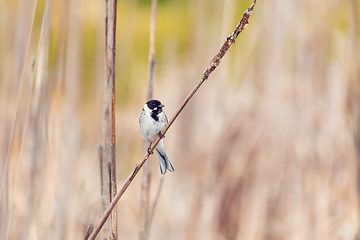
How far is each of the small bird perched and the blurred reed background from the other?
0.64 feet

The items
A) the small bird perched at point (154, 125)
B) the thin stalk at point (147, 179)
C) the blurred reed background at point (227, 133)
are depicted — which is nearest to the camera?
the thin stalk at point (147, 179)

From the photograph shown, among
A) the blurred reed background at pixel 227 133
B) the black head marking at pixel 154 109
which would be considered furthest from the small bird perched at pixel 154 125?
the blurred reed background at pixel 227 133

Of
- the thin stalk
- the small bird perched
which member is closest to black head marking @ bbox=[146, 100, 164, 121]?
the small bird perched

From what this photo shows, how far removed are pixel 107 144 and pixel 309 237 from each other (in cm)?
120

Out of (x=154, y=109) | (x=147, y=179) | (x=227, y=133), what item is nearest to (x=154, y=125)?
(x=154, y=109)

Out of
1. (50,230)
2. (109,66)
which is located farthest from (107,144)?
(50,230)

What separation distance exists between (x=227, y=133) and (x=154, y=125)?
128cm

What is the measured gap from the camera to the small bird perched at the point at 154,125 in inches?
40.4

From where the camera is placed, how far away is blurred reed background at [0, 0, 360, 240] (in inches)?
50.4

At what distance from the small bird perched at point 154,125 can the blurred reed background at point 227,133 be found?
0.19 meters

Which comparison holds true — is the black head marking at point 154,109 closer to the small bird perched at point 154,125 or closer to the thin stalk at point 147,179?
the small bird perched at point 154,125

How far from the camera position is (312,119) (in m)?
1.88

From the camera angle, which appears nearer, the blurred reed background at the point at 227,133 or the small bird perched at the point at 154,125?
the small bird perched at the point at 154,125

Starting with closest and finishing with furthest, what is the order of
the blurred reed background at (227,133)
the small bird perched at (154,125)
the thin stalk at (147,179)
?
1. the thin stalk at (147,179)
2. the small bird perched at (154,125)
3. the blurred reed background at (227,133)
